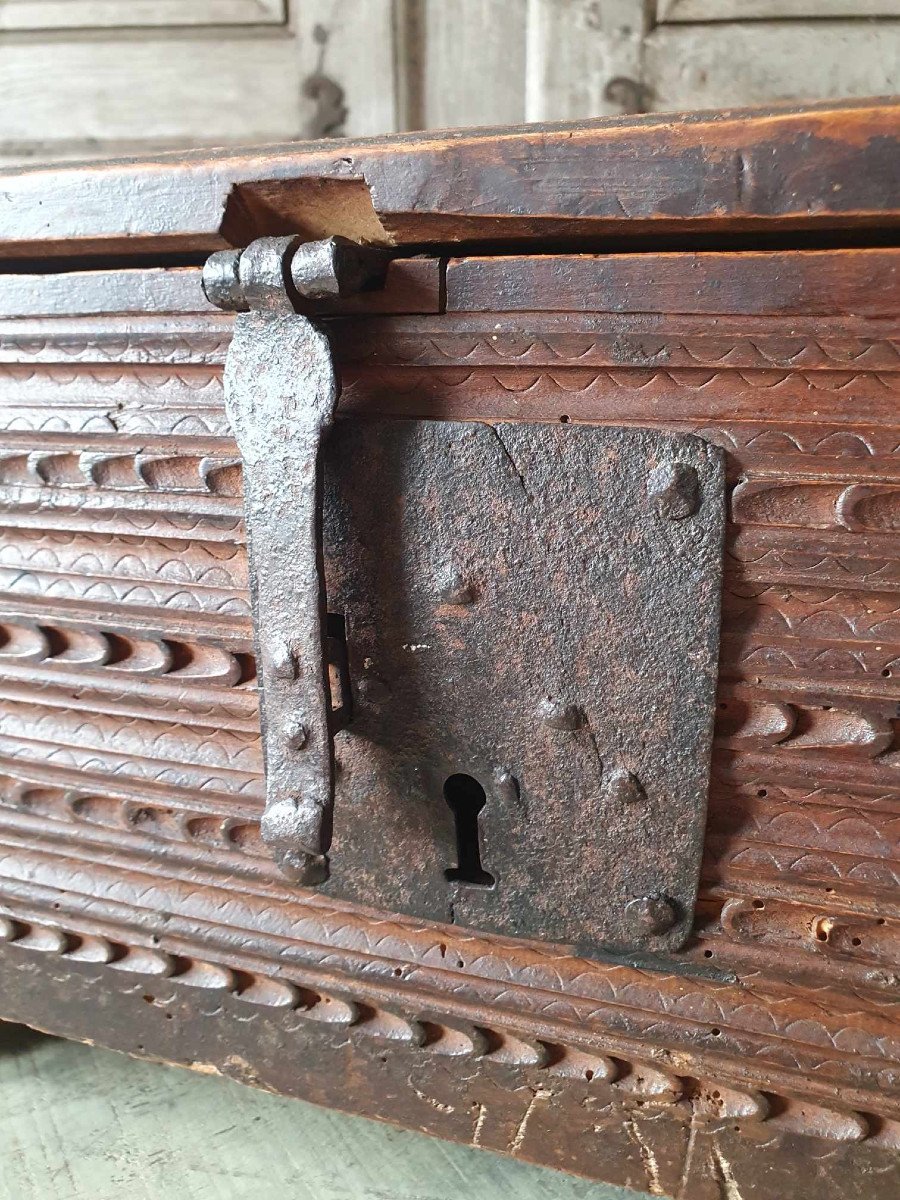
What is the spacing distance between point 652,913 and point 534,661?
0.64 ft

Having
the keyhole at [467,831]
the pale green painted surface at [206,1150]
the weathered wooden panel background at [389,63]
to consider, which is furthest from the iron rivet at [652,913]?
the weathered wooden panel background at [389,63]

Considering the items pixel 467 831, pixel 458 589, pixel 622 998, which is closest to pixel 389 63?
pixel 458 589

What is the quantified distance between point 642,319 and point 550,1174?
29.3 inches

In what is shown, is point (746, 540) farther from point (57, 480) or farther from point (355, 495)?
Result: point (57, 480)

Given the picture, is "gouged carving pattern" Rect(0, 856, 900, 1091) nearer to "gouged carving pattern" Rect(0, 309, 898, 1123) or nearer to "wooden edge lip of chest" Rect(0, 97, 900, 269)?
"gouged carving pattern" Rect(0, 309, 898, 1123)

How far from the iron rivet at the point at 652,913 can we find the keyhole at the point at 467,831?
11 centimetres

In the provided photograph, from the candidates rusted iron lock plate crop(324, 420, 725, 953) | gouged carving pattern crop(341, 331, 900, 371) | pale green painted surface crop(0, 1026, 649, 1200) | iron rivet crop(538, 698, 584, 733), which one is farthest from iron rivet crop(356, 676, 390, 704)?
pale green painted surface crop(0, 1026, 649, 1200)

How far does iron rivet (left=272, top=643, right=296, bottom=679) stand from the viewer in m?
0.54

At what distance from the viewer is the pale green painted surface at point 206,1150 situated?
76cm

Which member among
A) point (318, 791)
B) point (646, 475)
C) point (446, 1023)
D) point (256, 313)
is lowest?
point (446, 1023)

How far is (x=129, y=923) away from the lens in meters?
0.75

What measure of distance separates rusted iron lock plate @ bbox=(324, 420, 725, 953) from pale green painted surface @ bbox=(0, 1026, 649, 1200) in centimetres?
32

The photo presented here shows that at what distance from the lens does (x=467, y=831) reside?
0.63 m

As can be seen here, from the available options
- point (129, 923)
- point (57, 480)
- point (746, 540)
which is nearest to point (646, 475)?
point (746, 540)
